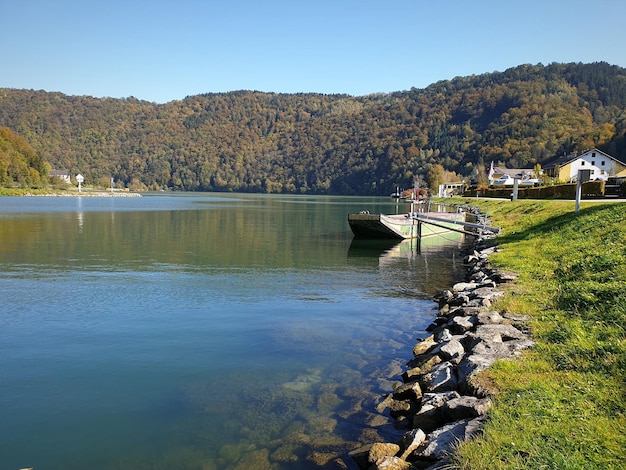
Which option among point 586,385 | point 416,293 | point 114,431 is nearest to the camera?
point 586,385

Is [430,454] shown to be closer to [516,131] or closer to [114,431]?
[114,431]

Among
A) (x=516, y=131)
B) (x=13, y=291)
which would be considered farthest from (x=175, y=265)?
(x=516, y=131)

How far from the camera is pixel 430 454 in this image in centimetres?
631

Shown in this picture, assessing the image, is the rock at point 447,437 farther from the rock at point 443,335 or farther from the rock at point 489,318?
the rock at point 489,318

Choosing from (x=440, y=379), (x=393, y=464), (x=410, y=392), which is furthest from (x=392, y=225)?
(x=393, y=464)

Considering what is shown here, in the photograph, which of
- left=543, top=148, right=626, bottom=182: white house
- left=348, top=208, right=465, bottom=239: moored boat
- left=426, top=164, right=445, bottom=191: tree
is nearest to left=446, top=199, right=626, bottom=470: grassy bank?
left=348, top=208, right=465, bottom=239: moored boat

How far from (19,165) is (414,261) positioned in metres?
134

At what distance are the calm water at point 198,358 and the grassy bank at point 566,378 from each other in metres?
2.49

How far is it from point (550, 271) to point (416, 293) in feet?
20.0

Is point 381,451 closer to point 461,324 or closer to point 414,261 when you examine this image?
point 461,324

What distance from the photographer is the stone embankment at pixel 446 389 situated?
21.3 ft

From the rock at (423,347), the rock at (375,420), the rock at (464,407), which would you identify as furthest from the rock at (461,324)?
the rock at (464,407)

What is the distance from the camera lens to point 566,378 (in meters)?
7.46

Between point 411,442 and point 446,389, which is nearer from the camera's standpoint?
A: point 411,442
